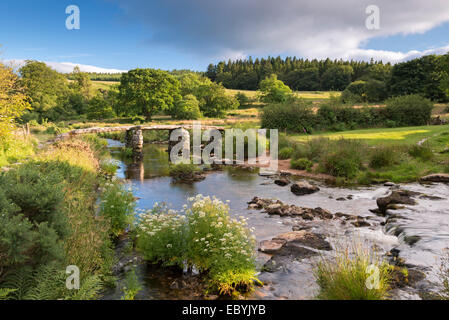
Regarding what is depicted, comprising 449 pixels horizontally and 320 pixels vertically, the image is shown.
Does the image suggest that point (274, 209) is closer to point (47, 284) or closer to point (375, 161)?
point (47, 284)

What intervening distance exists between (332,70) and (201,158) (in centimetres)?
7254

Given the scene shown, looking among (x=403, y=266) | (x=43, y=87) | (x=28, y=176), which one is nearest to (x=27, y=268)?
(x=28, y=176)

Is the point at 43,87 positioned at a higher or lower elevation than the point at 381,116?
higher

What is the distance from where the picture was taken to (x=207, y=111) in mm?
61312

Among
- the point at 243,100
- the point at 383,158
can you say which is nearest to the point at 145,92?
the point at 243,100

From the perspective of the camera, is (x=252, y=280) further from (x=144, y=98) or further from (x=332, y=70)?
(x=332, y=70)

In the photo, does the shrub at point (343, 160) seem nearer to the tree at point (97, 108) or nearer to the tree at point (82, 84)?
the tree at point (97, 108)

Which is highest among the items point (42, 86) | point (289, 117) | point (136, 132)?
point (42, 86)

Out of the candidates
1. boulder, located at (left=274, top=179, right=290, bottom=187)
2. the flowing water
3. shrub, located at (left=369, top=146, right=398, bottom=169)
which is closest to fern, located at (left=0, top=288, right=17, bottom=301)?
the flowing water

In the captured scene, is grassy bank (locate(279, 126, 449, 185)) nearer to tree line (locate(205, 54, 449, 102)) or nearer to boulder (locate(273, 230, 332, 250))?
boulder (locate(273, 230, 332, 250))

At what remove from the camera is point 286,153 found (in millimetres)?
→ 24734

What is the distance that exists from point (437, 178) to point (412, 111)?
24871 millimetres

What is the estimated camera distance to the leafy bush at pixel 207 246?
6.33 meters

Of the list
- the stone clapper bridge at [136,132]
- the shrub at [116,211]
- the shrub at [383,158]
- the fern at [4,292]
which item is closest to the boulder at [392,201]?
the shrub at [383,158]
